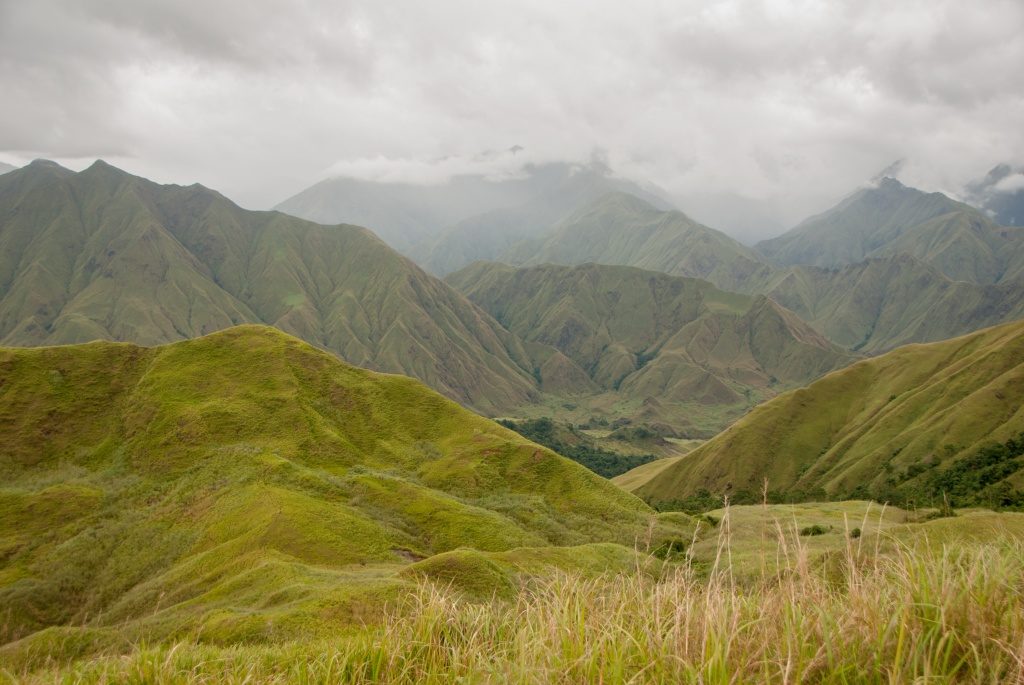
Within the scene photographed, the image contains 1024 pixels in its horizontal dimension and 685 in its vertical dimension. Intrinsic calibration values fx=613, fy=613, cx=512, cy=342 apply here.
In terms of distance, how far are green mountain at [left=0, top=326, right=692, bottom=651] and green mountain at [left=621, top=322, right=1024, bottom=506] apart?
5422 centimetres

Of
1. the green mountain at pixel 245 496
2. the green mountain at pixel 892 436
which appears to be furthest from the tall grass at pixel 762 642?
the green mountain at pixel 892 436

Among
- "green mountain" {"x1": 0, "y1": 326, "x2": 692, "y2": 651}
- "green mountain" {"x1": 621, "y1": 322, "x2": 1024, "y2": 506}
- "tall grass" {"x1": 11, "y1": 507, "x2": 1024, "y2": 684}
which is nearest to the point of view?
"tall grass" {"x1": 11, "y1": 507, "x2": 1024, "y2": 684}

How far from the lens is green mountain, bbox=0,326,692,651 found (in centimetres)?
3325

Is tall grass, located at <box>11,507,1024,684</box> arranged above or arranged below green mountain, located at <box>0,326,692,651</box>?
above

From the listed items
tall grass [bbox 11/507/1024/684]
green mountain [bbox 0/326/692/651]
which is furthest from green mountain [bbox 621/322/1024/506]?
tall grass [bbox 11/507/1024/684]

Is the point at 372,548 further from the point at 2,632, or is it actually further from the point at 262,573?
the point at 2,632

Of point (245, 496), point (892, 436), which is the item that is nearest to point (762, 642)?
point (245, 496)

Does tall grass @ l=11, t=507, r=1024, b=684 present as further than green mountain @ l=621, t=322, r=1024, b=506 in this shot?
No

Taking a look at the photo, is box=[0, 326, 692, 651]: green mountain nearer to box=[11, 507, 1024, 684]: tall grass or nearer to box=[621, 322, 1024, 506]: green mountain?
box=[11, 507, 1024, 684]: tall grass

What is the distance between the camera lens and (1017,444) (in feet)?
376

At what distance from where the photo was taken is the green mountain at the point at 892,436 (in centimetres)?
11688

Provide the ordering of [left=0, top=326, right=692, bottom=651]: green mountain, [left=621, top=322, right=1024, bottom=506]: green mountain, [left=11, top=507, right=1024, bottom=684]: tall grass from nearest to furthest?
[left=11, top=507, right=1024, bottom=684]: tall grass < [left=0, top=326, right=692, bottom=651]: green mountain < [left=621, top=322, right=1024, bottom=506]: green mountain

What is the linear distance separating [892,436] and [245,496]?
14078 cm

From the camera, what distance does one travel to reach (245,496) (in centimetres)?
5638
